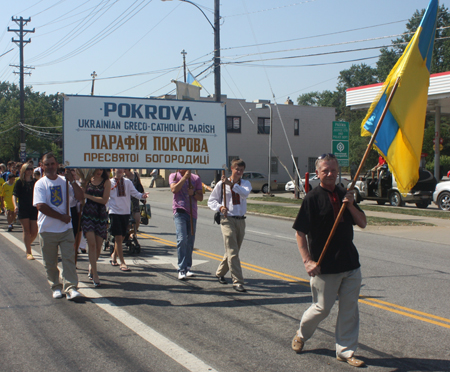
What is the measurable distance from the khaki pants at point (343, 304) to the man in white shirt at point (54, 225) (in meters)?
3.47

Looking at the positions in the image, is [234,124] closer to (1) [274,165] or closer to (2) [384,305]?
(1) [274,165]

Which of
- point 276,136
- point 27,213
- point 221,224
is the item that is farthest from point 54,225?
point 276,136

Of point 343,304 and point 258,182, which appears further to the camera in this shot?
point 258,182

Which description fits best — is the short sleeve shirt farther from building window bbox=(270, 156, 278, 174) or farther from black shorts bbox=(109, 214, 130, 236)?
building window bbox=(270, 156, 278, 174)

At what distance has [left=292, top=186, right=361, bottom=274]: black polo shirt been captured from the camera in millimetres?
4375

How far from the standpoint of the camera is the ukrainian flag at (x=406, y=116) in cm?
521

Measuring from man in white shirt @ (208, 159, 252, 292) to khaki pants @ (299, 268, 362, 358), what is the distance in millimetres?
2621

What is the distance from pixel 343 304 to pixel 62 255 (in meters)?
3.86

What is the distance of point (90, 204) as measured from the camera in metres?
7.41

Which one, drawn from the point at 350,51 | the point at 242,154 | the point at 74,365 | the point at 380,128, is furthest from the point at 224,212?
the point at 242,154

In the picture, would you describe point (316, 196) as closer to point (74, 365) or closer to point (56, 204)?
point (74, 365)

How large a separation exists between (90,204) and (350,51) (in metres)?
15.7

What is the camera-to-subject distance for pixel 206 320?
564cm

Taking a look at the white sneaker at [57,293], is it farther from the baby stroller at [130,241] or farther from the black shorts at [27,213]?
the black shorts at [27,213]
